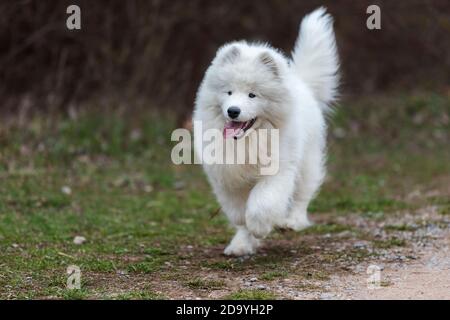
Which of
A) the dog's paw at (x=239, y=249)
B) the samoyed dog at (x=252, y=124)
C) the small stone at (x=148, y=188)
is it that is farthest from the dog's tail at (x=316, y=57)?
the small stone at (x=148, y=188)

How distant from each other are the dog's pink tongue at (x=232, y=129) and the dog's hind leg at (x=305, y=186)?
1.07m

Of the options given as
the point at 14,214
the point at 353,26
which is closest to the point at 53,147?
the point at 14,214

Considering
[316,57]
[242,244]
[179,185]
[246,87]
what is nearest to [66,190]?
[179,185]

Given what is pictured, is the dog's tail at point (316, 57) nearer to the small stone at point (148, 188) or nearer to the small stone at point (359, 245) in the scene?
the small stone at point (359, 245)

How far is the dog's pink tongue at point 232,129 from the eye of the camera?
5316 millimetres

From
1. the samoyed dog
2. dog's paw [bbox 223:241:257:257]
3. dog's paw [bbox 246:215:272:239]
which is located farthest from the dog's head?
dog's paw [bbox 223:241:257:257]

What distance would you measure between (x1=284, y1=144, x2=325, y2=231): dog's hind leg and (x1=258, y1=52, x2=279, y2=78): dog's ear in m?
1.08

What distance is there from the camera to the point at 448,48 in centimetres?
1454

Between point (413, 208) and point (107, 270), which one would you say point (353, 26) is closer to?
point (413, 208)

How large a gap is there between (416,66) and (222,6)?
447 cm

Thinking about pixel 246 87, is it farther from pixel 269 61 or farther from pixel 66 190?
pixel 66 190

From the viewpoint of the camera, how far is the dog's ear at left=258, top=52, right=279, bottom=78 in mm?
5395

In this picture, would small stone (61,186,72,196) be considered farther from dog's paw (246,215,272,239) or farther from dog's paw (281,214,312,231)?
dog's paw (246,215,272,239)

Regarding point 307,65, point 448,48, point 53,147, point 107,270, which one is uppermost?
point 448,48
